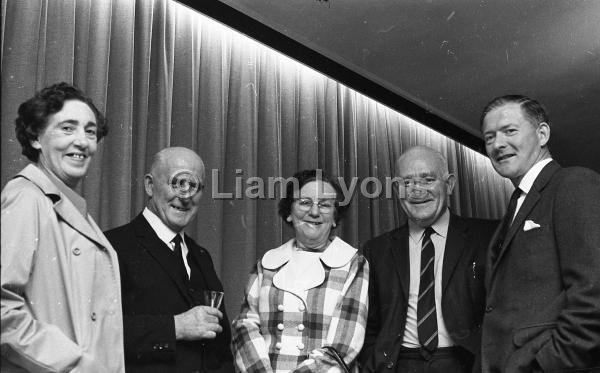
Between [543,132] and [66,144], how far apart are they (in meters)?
1.74

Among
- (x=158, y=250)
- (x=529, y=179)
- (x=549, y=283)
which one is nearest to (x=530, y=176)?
(x=529, y=179)

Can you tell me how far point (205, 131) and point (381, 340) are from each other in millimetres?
2323

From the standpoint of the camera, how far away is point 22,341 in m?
1.72

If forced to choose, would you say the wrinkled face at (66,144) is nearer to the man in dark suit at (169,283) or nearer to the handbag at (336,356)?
the man in dark suit at (169,283)

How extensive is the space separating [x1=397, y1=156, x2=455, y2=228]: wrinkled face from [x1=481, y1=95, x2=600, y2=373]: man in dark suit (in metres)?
0.41

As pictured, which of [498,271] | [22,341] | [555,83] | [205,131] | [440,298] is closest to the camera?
[22,341]

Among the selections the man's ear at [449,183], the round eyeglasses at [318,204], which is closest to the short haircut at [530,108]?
the man's ear at [449,183]

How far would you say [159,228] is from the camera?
8.76ft

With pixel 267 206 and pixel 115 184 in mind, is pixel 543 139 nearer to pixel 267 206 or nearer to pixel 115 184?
pixel 115 184

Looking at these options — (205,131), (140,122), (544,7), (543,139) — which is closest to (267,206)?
(205,131)

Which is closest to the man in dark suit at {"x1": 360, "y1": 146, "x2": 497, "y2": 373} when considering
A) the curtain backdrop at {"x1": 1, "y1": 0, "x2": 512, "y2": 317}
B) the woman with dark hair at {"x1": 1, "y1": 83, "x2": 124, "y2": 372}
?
the woman with dark hair at {"x1": 1, "y1": 83, "x2": 124, "y2": 372}

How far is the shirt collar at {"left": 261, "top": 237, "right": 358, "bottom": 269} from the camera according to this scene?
271 cm

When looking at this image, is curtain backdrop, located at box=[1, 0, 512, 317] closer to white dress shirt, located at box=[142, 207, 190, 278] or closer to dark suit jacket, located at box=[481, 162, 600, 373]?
white dress shirt, located at box=[142, 207, 190, 278]

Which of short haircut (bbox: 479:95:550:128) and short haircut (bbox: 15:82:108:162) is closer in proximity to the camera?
short haircut (bbox: 15:82:108:162)
